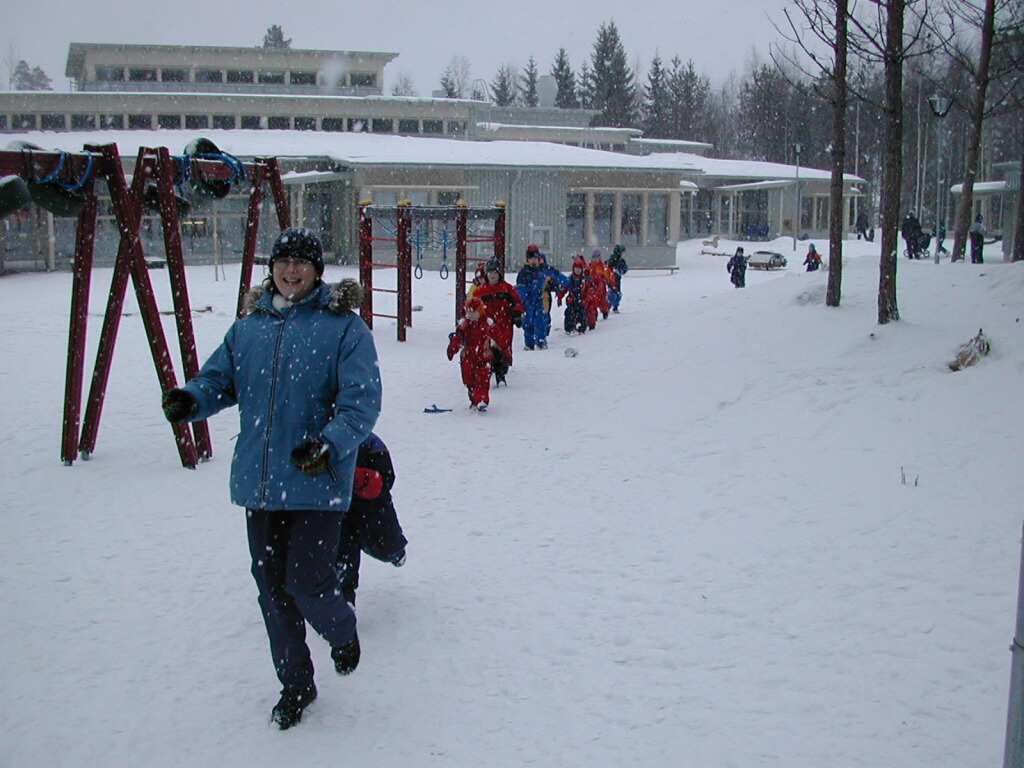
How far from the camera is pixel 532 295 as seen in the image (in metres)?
14.4

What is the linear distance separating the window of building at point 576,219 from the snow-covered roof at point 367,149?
4.98 feet

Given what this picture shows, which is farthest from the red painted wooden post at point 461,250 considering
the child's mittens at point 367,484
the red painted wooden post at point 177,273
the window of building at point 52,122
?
the window of building at point 52,122

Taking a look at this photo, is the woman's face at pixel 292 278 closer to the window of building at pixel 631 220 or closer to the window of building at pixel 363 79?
the window of building at pixel 631 220

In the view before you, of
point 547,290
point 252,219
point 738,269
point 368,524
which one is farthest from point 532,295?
point 738,269

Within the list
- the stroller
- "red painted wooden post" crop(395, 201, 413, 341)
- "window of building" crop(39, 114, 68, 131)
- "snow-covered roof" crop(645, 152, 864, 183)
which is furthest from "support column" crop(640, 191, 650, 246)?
"window of building" crop(39, 114, 68, 131)

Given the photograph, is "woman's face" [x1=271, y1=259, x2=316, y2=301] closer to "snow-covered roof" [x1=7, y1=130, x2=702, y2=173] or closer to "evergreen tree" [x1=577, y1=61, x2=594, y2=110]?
"snow-covered roof" [x1=7, y1=130, x2=702, y2=173]

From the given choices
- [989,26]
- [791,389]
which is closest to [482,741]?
[791,389]

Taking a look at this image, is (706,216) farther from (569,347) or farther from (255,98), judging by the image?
(569,347)

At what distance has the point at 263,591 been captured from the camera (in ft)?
12.0

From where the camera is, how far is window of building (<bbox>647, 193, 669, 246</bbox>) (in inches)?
1405

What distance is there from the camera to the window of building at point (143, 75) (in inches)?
1695

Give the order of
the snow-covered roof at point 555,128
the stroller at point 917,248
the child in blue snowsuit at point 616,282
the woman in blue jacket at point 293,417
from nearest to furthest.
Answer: the woman in blue jacket at point 293,417
the child in blue snowsuit at point 616,282
the stroller at point 917,248
the snow-covered roof at point 555,128

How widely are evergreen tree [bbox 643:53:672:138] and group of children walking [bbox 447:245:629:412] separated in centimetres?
6142

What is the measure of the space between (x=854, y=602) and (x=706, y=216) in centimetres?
4791
